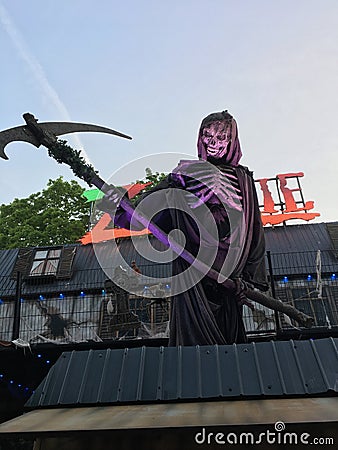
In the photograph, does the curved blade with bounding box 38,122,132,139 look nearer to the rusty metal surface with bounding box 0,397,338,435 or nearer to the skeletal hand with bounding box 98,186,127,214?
the skeletal hand with bounding box 98,186,127,214

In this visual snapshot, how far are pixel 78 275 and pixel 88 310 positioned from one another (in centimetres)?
274

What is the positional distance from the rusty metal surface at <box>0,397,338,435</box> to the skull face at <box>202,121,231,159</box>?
3.52m

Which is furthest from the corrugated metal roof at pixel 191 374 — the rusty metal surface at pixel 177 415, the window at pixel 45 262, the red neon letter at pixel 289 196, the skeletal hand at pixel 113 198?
the red neon letter at pixel 289 196

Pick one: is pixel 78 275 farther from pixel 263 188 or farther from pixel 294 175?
pixel 294 175

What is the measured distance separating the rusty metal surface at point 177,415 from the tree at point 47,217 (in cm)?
2724

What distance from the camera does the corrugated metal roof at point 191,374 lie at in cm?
353

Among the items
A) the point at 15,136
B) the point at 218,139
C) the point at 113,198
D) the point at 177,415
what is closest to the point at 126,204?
the point at 113,198

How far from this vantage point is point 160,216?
19.1 feet

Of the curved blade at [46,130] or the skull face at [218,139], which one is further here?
the skull face at [218,139]

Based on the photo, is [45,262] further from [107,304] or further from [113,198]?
[113,198]

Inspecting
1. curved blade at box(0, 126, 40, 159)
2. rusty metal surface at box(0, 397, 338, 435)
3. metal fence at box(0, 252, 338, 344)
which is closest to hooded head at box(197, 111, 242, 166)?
curved blade at box(0, 126, 40, 159)

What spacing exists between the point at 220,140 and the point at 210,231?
1.31 m

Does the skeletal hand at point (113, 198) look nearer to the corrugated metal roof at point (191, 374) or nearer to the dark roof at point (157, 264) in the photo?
the corrugated metal roof at point (191, 374)

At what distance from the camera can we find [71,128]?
5789 mm
